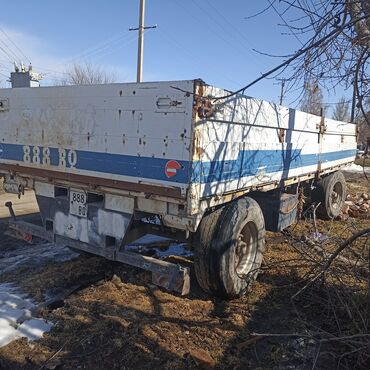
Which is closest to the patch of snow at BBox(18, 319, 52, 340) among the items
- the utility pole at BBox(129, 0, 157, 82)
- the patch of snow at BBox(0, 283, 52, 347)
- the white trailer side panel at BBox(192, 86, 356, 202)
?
the patch of snow at BBox(0, 283, 52, 347)

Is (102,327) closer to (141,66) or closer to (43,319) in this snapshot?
(43,319)

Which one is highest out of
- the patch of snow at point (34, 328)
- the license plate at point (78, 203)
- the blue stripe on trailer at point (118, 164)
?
the blue stripe on trailer at point (118, 164)

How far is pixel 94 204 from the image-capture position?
4477 millimetres

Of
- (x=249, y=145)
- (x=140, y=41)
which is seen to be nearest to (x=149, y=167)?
(x=249, y=145)

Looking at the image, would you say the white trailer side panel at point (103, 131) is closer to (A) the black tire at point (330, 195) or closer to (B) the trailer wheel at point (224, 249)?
(B) the trailer wheel at point (224, 249)

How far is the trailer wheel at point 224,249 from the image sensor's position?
14.0 ft

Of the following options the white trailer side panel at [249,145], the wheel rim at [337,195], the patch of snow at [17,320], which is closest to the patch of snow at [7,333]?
the patch of snow at [17,320]

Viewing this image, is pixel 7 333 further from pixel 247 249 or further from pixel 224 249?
pixel 247 249

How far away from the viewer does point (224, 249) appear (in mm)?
4281

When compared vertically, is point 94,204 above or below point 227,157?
below

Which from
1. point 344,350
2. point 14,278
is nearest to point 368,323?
point 344,350

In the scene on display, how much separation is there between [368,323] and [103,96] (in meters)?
3.32

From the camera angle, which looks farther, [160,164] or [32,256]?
[32,256]

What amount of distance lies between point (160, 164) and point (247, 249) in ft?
6.11
